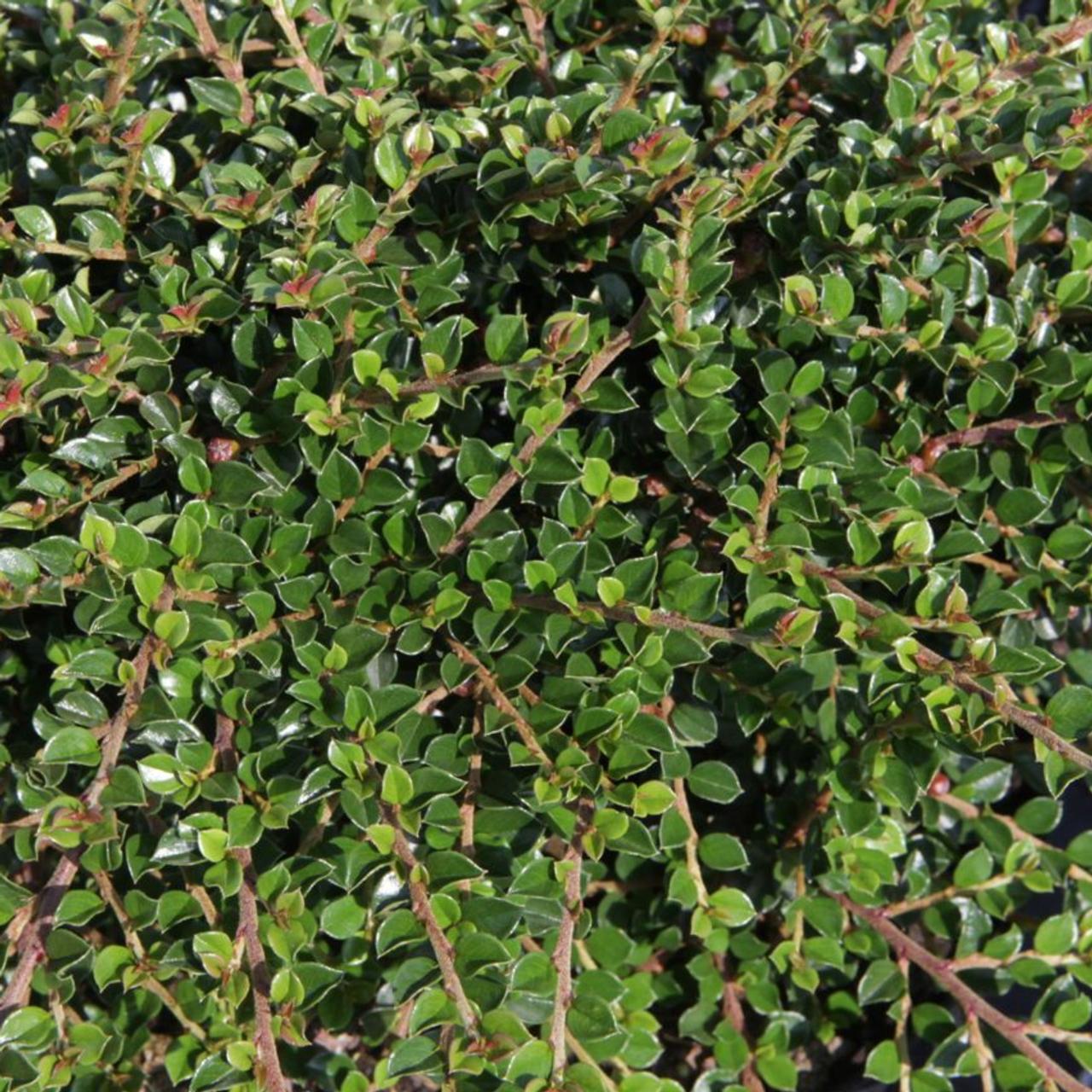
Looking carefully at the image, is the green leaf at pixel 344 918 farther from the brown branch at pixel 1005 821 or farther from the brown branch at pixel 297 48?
the brown branch at pixel 297 48

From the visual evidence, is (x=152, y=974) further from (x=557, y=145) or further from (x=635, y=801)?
(x=557, y=145)

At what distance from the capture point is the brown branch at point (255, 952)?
142 cm

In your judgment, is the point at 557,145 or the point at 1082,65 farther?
the point at 1082,65

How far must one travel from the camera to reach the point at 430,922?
1.44 metres

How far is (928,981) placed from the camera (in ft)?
6.80

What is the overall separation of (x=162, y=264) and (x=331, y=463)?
1.09ft

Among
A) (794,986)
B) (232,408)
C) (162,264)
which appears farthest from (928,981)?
(162,264)

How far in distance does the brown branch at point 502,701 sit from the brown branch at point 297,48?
0.76m

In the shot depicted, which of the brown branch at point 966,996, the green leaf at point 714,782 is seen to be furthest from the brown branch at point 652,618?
the brown branch at point 966,996

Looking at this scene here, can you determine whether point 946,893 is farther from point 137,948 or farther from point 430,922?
point 137,948

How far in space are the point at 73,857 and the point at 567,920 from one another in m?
0.58

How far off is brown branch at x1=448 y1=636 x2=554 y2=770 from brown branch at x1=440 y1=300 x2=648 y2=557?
12cm

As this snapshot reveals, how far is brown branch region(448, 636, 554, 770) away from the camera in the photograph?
150 centimetres

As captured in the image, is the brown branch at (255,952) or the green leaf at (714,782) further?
A: the green leaf at (714,782)
